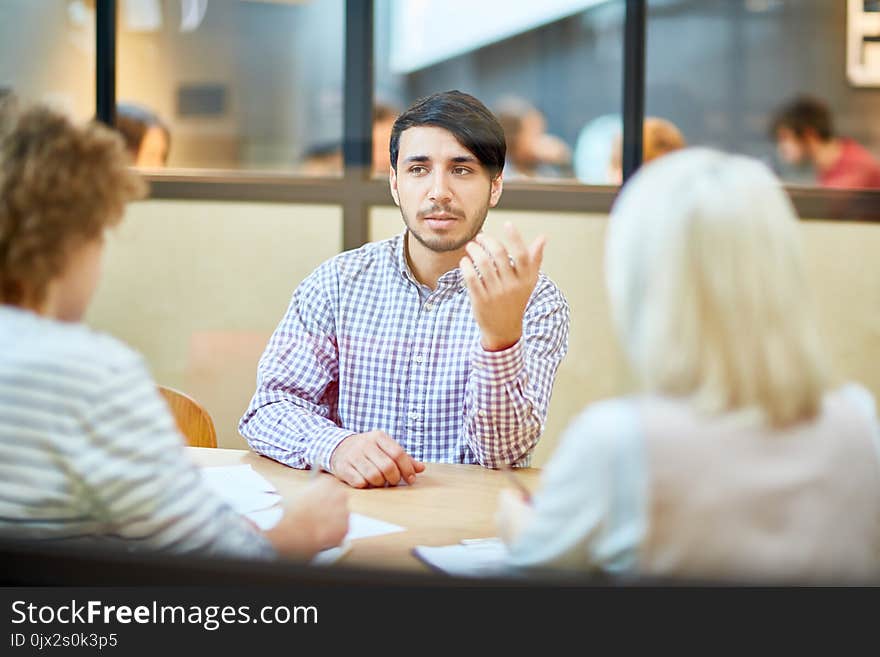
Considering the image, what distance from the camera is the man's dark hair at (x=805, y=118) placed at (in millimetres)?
1733

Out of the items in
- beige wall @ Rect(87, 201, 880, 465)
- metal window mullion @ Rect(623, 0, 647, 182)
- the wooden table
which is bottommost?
the wooden table

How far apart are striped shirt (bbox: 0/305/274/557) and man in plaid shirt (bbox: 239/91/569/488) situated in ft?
1.90

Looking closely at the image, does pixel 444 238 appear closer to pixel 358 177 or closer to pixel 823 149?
pixel 823 149

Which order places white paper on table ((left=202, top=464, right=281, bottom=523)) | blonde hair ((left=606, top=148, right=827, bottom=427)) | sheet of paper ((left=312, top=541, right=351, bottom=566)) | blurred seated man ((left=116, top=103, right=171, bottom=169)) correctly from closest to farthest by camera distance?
blonde hair ((left=606, top=148, right=827, bottom=427))
sheet of paper ((left=312, top=541, right=351, bottom=566))
white paper on table ((left=202, top=464, right=281, bottom=523))
blurred seated man ((left=116, top=103, right=171, bottom=169))

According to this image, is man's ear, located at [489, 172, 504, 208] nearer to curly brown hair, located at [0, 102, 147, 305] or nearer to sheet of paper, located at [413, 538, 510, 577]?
sheet of paper, located at [413, 538, 510, 577]

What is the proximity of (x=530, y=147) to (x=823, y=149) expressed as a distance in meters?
1.43

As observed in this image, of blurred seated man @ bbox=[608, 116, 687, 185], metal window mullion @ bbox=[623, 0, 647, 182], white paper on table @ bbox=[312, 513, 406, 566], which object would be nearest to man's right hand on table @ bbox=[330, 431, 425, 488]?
white paper on table @ bbox=[312, 513, 406, 566]

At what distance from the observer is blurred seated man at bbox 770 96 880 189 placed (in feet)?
5.21

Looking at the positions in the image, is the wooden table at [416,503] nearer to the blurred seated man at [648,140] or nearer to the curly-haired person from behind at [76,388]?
the curly-haired person from behind at [76,388]

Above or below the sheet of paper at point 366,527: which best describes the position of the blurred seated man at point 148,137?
above

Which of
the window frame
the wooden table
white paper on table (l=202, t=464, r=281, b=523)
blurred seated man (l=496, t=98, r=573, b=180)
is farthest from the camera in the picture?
blurred seated man (l=496, t=98, r=573, b=180)

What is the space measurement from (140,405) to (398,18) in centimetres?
258

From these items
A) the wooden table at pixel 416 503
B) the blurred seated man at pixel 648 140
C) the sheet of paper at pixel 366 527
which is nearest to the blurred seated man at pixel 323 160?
the blurred seated man at pixel 648 140

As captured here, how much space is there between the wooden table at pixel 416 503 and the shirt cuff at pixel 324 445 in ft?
0.08
